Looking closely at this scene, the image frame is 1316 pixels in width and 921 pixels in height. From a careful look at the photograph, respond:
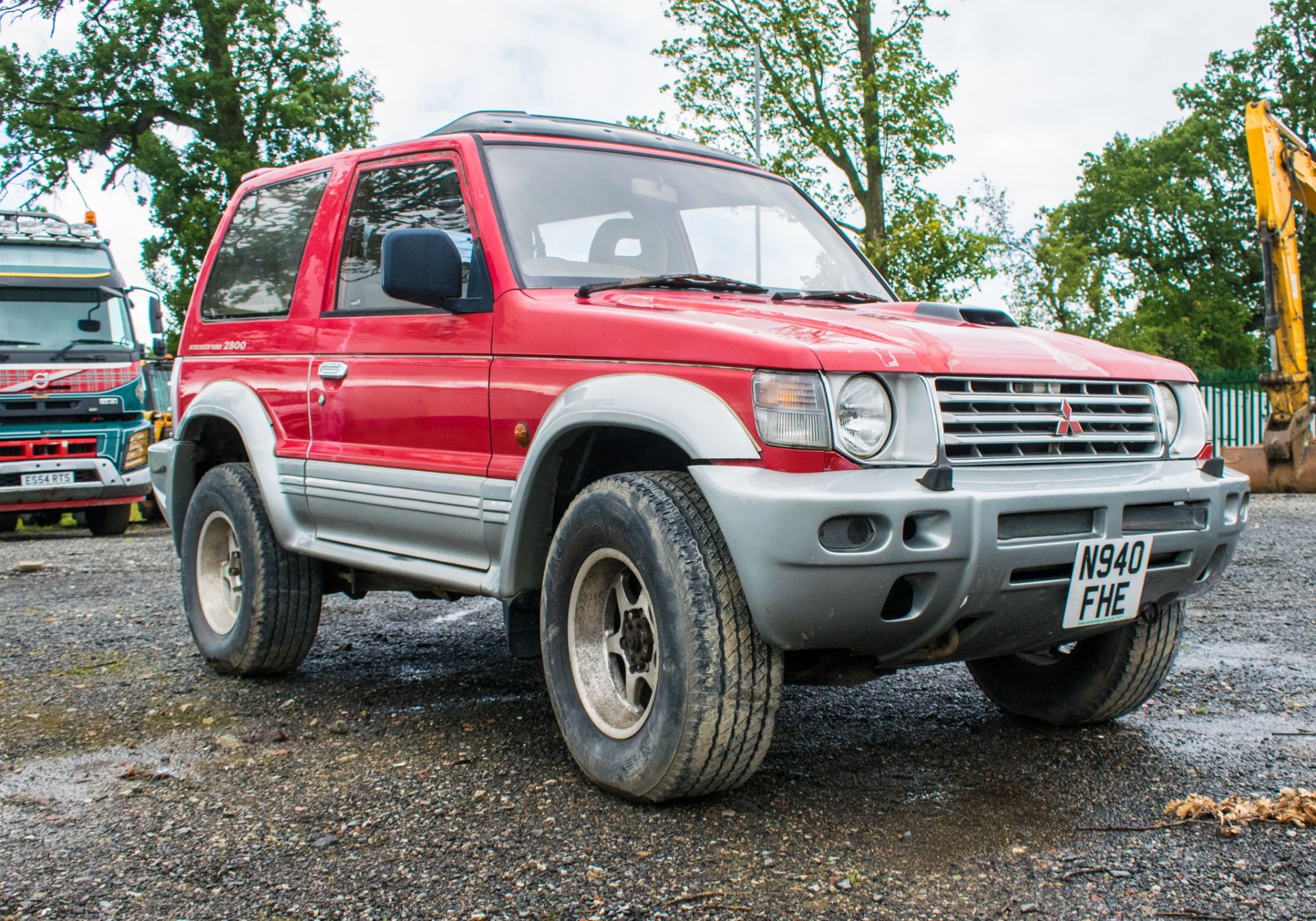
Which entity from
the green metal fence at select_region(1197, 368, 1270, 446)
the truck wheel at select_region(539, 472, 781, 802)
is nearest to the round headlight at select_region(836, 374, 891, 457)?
the truck wheel at select_region(539, 472, 781, 802)

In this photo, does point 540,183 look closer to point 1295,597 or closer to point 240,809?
point 240,809

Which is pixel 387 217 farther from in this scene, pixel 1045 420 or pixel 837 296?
pixel 1045 420

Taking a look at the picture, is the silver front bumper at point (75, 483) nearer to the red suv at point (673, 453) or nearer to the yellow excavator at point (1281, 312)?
the red suv at point (673, 453)

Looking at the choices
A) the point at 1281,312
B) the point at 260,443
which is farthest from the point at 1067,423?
the point at 1281,312

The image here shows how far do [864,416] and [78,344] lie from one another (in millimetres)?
11342

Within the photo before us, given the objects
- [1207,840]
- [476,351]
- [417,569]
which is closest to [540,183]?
[476,351]

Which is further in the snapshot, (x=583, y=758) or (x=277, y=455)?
(x=277, y=455)

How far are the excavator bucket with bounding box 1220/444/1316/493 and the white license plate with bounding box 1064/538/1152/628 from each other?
38.3 ft

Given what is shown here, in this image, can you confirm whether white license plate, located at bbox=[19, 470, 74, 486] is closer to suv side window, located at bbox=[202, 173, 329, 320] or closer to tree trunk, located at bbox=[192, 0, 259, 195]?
suv side window, located at bbox=[202, 173, 329, 320]

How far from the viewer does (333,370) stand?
449 cm

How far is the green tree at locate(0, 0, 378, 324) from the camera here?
95.1ft

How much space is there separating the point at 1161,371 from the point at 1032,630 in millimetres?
911

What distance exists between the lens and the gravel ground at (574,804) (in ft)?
9.20

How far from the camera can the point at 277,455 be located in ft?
15.7
